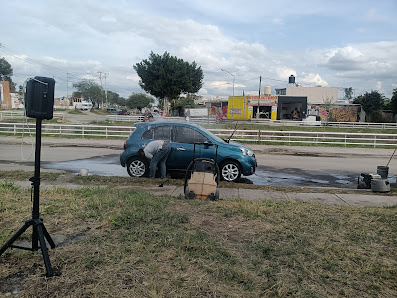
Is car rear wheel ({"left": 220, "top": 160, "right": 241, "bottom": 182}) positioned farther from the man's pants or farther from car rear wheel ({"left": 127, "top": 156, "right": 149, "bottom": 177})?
car rear wheel ({"left": 127, "top": 156, "right": 149, "bottom": 177})

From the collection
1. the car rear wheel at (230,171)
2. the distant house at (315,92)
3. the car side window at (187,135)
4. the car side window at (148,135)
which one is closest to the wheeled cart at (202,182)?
the car rear wheel at (230,171)

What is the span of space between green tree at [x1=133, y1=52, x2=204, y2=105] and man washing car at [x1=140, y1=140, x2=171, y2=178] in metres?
39.0

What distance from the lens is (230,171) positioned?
936 centimetres

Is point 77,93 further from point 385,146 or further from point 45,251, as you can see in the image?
point 45,251

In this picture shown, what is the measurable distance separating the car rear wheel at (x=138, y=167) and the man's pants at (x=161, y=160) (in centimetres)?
51

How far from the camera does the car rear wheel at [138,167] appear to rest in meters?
9.50

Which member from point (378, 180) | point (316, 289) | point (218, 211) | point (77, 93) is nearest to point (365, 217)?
point (218, 211)

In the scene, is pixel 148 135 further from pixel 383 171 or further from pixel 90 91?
pixel 90 91

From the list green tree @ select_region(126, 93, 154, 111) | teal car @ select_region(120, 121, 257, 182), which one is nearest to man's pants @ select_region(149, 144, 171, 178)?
teal car @ select_region(120, 121, 257, 182)

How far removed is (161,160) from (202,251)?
5292 millimetres

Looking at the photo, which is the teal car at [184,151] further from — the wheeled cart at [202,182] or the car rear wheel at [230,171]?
the wheeled cart at [202,182]

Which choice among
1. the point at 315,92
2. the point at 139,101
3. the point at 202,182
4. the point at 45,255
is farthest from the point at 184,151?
the point at 139,101

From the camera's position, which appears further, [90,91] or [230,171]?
[90,91]

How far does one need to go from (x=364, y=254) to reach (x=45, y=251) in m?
3.70
